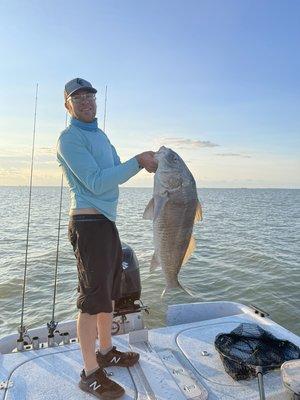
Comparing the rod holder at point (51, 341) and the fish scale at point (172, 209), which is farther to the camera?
the rod holder at point (51, 341)

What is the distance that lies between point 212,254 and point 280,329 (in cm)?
1065

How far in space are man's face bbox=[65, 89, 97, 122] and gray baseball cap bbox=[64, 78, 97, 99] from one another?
0.03m

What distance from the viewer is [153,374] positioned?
4.03 m

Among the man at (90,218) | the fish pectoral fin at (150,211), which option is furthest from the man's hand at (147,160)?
the fish pectoral fin at (150,211)

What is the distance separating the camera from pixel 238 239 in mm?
19578

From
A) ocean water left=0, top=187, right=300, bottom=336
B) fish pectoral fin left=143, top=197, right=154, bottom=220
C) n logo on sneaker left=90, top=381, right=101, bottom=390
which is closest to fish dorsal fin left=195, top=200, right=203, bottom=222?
fish pectoral fin left=143, top=197, right=154, bottom=220

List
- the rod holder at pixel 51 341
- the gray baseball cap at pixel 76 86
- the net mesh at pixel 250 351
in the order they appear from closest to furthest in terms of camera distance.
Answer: the gray baseball cap at pixel 76 86 < the net mesh at pixel 250 351 < the rod holder at pixel 51 341

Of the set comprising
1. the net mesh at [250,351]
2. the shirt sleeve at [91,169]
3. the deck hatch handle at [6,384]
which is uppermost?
the shirt sleeve at [91,169]

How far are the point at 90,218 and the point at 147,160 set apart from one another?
74 centimetres

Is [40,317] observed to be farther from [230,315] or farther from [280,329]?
[280,329]

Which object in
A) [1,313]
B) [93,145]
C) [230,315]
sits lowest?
[1,313]

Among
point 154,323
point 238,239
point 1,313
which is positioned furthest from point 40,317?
point 238,239

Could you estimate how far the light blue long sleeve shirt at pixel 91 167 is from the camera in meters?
3.46

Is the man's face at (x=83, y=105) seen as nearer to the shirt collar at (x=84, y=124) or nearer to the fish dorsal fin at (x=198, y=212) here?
the shirt collar at (x=84, y=124)
